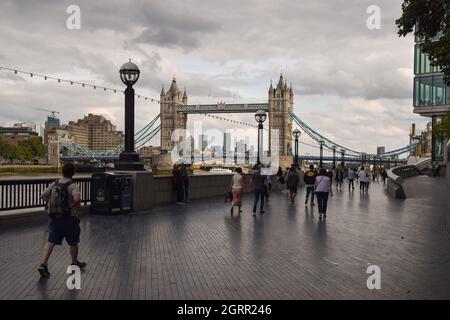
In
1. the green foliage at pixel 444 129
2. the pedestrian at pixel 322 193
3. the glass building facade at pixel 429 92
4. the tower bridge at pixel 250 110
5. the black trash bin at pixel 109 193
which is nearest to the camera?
the black trash bin at pixel 109 193

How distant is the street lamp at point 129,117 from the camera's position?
15.8 m

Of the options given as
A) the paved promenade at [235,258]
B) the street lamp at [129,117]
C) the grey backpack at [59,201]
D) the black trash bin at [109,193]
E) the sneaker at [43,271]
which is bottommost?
the paved promenade at [235,258]

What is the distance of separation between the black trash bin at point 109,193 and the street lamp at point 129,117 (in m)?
0.84

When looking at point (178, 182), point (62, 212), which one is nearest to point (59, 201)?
point (62, 212)

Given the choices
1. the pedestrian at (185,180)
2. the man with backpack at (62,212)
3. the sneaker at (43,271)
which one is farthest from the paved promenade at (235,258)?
the pedestrian at (185,180)

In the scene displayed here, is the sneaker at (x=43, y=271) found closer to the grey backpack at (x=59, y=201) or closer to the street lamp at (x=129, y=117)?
the grey backpack at (x=59, y=201)

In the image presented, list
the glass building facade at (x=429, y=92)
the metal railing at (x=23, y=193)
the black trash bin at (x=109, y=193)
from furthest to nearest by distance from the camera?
the glass building facade at (x=429, y=92), the black trash bin at (x=109, y=193), the metal railing at (x=23, y=193)

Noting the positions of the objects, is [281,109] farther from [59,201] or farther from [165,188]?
[59,201]

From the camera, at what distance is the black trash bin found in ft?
48.4

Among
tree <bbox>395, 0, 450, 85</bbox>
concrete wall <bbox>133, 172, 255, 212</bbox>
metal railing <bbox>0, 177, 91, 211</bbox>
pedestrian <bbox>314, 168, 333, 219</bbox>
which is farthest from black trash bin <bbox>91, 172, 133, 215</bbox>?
tree <bbox>395, 0, 450, 85</bbox>

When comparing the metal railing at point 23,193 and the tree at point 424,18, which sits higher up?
the tree at point 424,18

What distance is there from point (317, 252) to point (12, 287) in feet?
17.4
